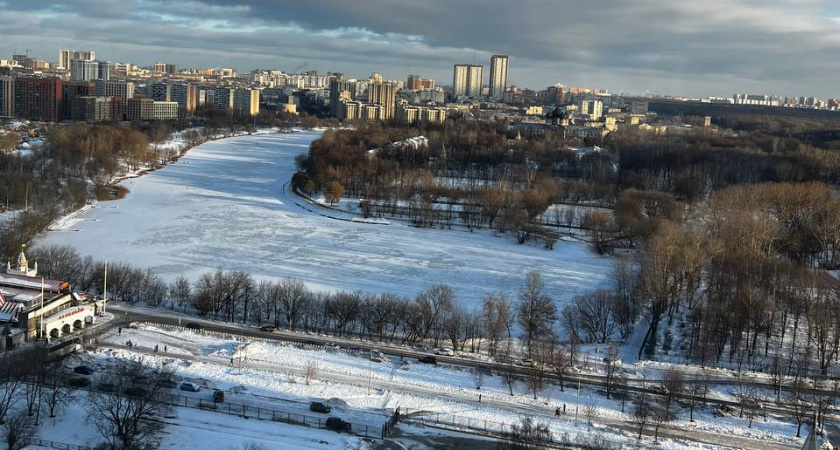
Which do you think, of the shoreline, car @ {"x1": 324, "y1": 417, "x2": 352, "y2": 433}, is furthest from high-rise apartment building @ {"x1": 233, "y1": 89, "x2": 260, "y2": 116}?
car @ {"x1": 324, "y1": 417, "x2": 352, "y2": 433}

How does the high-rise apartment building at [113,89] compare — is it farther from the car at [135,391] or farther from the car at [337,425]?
the car at [337,425]

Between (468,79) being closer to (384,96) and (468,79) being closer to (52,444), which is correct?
(384,96)

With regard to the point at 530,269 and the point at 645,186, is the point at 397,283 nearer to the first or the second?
the point at 530,269

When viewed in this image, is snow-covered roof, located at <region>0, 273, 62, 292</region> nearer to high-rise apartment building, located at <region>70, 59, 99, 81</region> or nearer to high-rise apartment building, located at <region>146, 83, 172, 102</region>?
high-rise apartment building, located at <region>146, 83, 172, 102</region>

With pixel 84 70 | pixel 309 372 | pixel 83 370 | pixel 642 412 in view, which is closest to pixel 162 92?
pixel 84 70

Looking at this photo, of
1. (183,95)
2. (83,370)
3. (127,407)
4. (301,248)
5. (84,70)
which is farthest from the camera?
(84,70)

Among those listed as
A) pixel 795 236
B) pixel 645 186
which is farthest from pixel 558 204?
pixel 795 236

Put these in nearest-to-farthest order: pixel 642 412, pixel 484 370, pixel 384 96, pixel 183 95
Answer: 1. pixel 642 412
2. pixel 484 370
3. pixel 183 95
4. pixel 384 96
